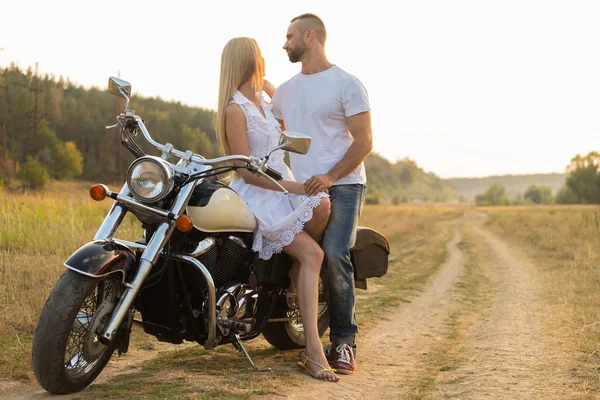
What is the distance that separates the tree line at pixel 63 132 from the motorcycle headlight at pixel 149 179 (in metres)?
9.35

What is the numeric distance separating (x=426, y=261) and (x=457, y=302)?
17.4 ft

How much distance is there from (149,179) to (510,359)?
3.02 meters

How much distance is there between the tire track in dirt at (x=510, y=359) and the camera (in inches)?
167

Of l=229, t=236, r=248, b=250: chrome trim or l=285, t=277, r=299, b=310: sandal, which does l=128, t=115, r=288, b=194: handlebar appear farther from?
l=285, t=277, r=299, b=310: sandal

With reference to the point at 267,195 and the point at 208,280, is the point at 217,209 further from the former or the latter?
the point at 267,195

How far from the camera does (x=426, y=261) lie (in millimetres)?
13852

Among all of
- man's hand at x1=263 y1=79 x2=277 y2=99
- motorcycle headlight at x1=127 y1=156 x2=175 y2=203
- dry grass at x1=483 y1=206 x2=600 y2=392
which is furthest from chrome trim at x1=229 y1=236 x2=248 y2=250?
dry grass at x1=483 y1=206 x2=600 y2=392

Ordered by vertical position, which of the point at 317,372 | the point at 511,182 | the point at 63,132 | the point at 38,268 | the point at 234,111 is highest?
the point at 511,182

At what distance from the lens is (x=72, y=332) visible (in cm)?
371

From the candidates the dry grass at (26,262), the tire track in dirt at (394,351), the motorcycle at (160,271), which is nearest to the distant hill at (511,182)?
the dry grass at (26,262)

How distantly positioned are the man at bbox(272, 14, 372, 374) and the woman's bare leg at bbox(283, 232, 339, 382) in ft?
0.66

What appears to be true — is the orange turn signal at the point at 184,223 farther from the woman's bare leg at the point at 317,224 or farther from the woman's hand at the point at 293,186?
the woman's bare leg at the point at 317,224

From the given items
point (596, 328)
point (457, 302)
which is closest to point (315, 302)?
point (596, 328)

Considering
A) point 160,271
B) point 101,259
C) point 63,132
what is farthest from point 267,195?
point 63,132
